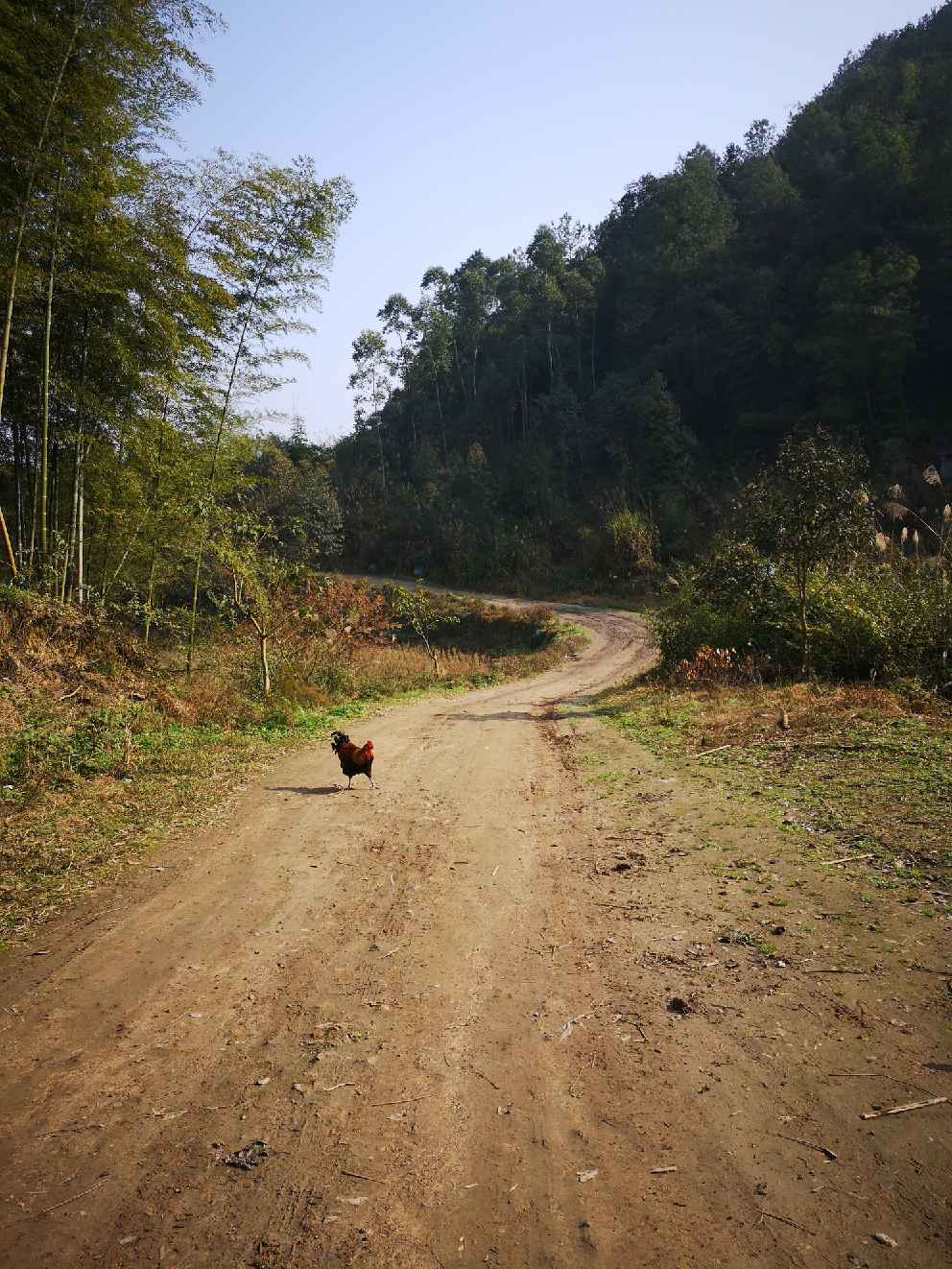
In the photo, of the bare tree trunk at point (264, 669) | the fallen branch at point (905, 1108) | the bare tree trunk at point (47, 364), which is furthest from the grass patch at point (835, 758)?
A: the bare tree trunk at point (47, 364)

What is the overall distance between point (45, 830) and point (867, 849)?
6.31 meters

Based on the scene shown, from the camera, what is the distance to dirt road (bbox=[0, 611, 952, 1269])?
2176 mm

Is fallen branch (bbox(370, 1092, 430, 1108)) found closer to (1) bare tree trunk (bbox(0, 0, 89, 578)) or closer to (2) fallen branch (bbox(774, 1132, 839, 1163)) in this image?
(2) fallen branch (bbox(774, 1132, 839, 1163))

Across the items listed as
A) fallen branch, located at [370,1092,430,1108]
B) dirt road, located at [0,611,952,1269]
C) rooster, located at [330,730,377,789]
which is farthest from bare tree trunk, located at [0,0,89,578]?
fallen branch, located at [370,1092,430,1108]

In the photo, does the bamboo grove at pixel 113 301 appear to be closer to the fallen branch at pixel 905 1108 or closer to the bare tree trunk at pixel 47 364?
the bare tree trunk at pixel 47 364

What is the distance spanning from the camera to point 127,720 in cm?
801

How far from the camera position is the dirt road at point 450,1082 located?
2.18 meters

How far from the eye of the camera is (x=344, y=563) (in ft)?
138

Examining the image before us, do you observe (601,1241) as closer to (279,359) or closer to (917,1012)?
(917,1012)

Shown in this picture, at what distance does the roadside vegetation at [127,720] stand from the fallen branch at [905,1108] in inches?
177

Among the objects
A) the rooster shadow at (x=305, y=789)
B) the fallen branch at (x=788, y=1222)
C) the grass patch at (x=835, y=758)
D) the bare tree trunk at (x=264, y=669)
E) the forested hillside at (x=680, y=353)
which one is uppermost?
the forested hillside at (x=680, y=353)

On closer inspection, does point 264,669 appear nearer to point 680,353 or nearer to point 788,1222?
point 788,1222

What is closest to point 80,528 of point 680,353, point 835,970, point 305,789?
point 305,789

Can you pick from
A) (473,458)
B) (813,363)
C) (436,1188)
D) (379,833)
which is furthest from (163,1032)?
(473,458)
